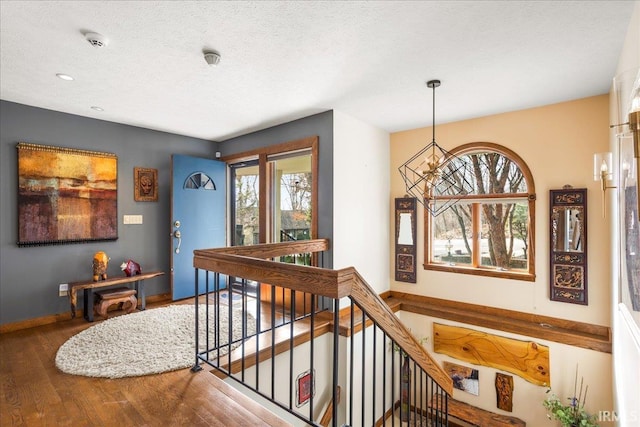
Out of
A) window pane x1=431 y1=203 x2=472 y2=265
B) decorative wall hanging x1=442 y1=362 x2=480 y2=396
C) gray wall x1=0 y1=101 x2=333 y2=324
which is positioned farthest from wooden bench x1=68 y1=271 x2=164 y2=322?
decorative wall hanging x1=442 y1=362 x2=480 y2=396

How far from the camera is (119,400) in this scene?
6.66 ft

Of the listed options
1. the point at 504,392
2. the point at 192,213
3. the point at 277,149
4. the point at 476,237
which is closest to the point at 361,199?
the point at 277,149

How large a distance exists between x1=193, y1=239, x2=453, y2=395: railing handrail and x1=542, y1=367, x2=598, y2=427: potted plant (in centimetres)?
149

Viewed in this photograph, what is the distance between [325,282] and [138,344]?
238 cm

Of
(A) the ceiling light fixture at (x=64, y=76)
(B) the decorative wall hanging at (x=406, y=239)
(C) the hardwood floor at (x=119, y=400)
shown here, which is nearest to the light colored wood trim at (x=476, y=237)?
(B) the decorative wall hanging at (x=406, y=239)

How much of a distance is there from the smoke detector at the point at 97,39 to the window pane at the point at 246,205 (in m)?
2.63

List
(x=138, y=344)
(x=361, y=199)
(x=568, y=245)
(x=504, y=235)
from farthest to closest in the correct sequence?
1. (x=361, y=199)
2. (x=504, y=235)
3. (x=568, y=245)
4. (x=138, y=344)

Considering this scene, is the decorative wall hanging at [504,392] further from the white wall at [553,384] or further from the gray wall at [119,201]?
the gray wall at [119,201]

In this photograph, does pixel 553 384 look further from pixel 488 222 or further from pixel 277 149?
pixel 277 149

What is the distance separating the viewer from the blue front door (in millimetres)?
4363

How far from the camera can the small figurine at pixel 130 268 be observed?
12.8 ft

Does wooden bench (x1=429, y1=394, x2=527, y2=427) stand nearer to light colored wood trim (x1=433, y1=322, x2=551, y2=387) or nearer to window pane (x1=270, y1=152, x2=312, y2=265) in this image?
light colored wood trim (x1=433, y1=322, x2=551, y2=387)

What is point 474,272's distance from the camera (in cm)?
386

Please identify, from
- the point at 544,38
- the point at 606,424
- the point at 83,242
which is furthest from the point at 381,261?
the point at 83,242
